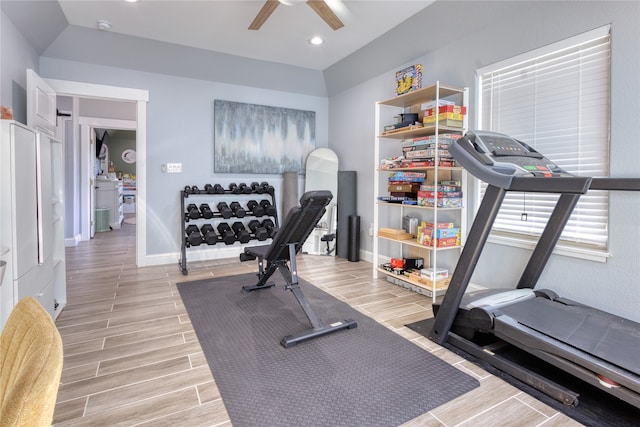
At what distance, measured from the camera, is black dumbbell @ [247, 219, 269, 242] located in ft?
14.8

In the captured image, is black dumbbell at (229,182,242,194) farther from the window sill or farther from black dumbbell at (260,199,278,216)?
the window sill

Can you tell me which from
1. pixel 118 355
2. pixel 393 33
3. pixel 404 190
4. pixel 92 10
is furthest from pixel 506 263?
pixel 92 10

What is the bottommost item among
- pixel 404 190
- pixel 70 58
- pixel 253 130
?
pixel 404 190

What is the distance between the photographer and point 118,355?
2275mm

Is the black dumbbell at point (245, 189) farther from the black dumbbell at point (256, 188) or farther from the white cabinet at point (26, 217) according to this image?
the white cabinet at point (26, 217)

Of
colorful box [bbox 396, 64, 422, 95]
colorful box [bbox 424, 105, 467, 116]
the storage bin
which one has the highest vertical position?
colorful box [bbox 396, 64, 422, 95]

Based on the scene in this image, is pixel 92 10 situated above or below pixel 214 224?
above

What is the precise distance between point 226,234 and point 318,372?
2.79m

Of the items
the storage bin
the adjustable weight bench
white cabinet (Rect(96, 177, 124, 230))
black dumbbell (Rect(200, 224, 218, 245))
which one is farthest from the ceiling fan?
white cabinet (Rect(96, 177, 124, 230))

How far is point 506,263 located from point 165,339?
286 centimetres

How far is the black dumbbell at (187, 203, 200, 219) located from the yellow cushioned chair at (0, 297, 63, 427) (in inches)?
145

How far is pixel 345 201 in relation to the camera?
5.01 metres

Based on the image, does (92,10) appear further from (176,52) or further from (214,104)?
(214,104)

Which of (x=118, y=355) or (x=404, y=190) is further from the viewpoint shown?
(x=404, y=190)
